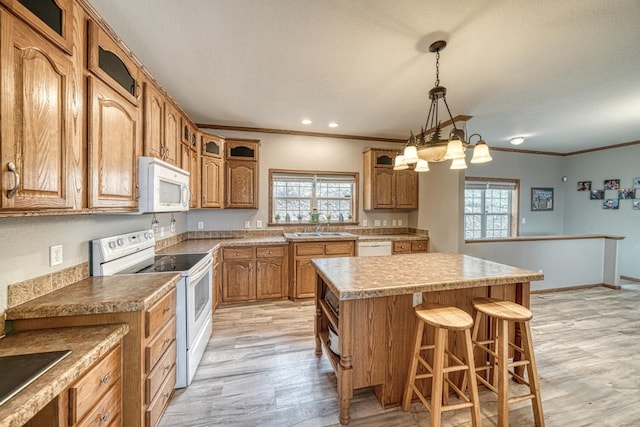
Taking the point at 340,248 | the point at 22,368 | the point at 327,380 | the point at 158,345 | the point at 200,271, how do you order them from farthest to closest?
the point at 340,248 → the point at 200,271 → the point at 327,380 → the point at 158,345 → the point at 22,368

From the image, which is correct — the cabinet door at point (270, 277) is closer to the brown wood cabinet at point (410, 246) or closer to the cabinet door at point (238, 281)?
the cabinet door at point (238, 281)

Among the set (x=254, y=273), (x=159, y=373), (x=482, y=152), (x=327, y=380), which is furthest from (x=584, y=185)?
(x=159, y=373)

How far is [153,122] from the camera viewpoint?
2117 mm

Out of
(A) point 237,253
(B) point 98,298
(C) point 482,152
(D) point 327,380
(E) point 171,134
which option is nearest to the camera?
(B) point 98,298

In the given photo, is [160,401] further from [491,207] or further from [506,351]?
[491,207]

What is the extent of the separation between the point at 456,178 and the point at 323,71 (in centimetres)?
241

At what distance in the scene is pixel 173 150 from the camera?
2.58 meters

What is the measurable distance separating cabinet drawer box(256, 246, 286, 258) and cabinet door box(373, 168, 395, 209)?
1.82 metres

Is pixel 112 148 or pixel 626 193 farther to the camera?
pixel 626 193

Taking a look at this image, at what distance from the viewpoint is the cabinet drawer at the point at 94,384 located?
3.14 ft

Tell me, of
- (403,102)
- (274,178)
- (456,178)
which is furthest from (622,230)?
(274,178)

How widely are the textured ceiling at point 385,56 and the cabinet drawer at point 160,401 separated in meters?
2.47

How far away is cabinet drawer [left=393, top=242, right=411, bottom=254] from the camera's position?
4078mm

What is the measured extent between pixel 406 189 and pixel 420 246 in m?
1.05
